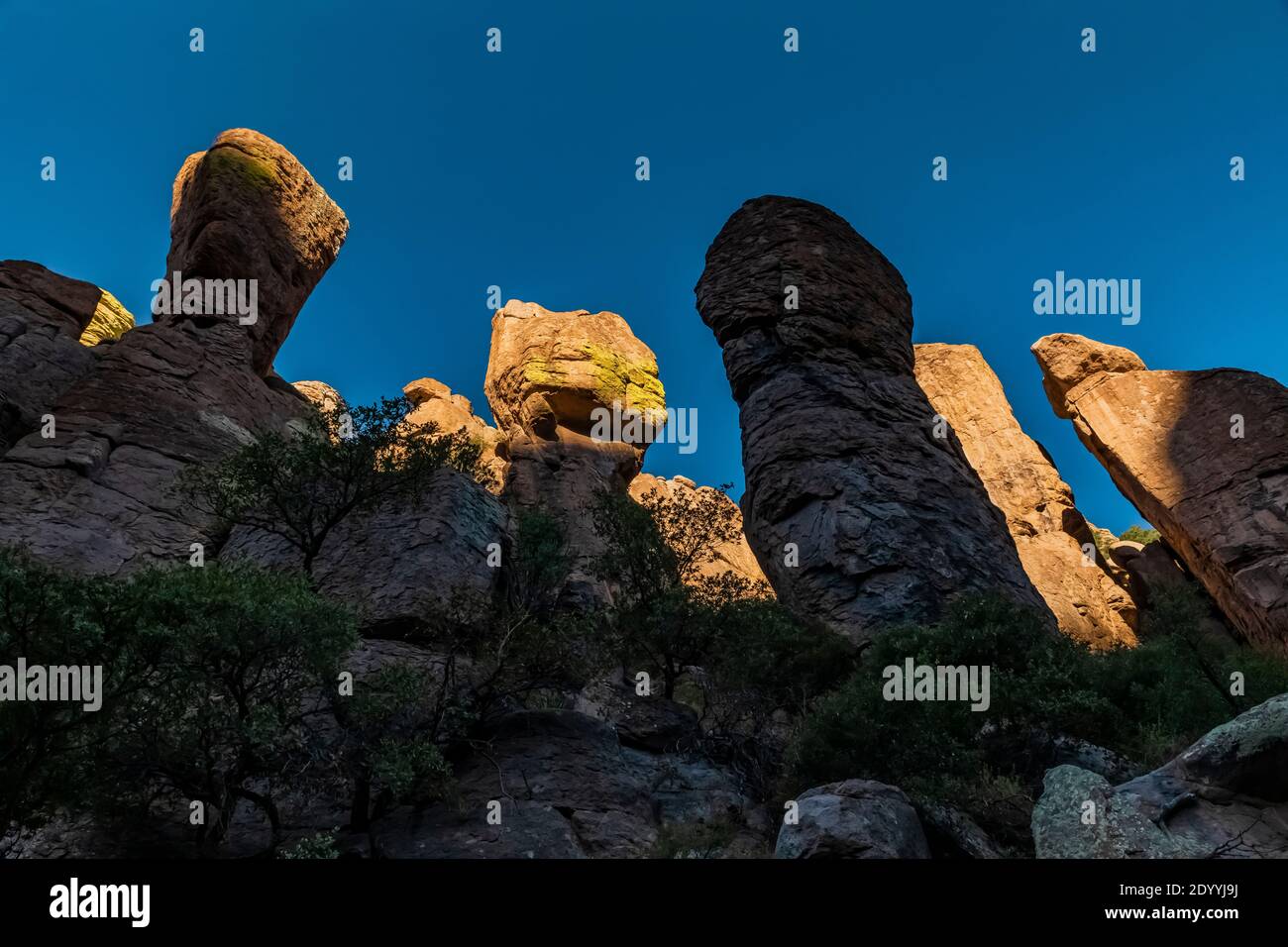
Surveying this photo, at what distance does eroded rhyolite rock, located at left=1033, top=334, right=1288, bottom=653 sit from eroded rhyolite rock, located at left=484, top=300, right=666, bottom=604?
26281 mm

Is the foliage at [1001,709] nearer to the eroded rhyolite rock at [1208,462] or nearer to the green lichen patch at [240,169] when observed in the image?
the eroded rhyolite rock at [1208,462]

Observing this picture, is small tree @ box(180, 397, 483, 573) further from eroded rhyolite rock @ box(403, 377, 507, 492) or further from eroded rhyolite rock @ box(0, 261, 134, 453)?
eroded rhyolite rock @ box(403, 377, 507, 492)

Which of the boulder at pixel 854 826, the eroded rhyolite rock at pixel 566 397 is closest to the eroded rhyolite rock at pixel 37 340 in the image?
the eroded rhyolite rock at pixel 566 397

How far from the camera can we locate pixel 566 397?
52000 mm

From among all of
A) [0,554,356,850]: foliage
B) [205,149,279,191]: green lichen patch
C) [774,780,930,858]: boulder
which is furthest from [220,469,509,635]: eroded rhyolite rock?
[205,149,279,191]: green lichen patch

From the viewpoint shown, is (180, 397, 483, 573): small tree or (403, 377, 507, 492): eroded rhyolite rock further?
(403, 377, 507, 492): eroded rhyolite rock

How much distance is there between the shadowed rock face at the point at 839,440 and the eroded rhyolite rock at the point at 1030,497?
1087 centimetres

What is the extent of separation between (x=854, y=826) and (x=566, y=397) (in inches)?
1706

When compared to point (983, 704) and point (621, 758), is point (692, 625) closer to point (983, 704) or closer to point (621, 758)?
point (621, 758)

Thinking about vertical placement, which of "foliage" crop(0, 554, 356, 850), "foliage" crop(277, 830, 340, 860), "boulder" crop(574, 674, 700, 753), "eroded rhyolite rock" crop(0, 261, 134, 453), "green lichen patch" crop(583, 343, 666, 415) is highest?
"green lichen patch" crop(583, 343, 666, 415)

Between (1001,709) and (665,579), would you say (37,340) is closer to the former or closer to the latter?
(665,579)

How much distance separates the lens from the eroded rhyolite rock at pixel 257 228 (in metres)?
35.8

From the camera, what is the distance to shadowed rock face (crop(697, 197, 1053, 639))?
89.1 ft
